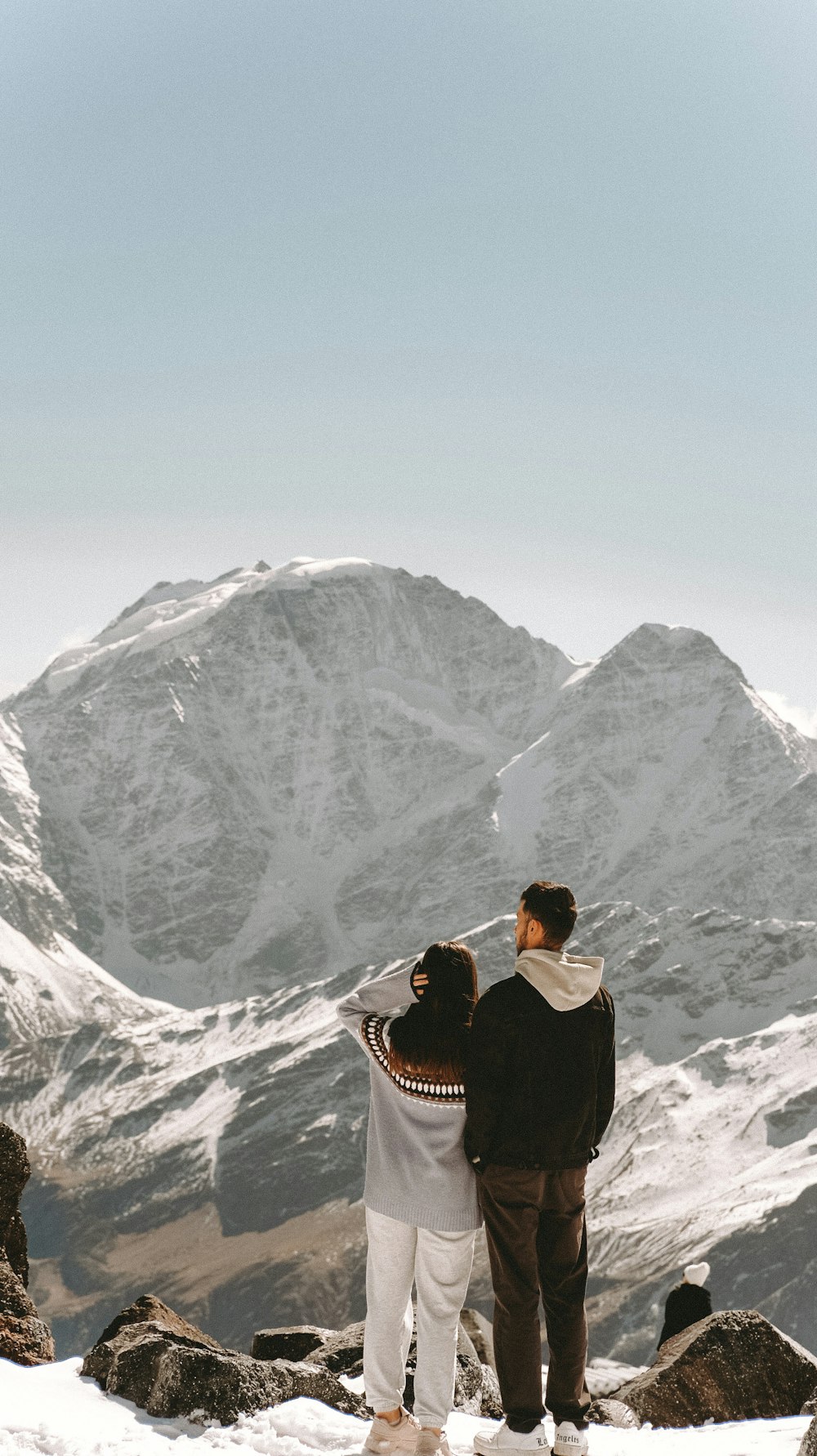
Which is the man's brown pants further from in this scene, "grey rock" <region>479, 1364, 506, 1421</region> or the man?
"grey rock" <region>479, 1364, 506, 1421</region>

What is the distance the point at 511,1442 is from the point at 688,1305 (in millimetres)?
8021

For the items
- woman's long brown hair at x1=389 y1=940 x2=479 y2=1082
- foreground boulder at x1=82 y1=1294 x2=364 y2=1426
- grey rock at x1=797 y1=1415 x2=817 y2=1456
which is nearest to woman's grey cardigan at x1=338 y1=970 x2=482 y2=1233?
woman's long brown hair at x1=389 y1=940 x2=479 y2=1082

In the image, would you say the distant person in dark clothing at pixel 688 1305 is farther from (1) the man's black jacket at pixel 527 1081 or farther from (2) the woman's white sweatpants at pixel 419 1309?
(1) the man's black jacket at pixel 527 1081

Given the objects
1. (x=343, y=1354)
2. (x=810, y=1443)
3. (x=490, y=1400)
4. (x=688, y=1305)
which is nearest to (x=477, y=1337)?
(x=688, y=1305)

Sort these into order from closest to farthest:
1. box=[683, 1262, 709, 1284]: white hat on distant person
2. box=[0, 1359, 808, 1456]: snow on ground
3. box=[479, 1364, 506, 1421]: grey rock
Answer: box=[0, 1359, 808, 1456]: snow on ground → box=[479, 1364, 506, 1421]: grey rock → box=[683, 1262, 709, 1284]: white hat on distant person

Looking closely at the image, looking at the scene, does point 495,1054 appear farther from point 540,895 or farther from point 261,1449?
point 261,1449

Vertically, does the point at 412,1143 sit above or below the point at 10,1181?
above

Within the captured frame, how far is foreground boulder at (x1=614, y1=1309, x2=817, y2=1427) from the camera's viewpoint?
13.1 m

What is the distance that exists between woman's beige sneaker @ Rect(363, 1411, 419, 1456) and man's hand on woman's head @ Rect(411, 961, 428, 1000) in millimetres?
2948

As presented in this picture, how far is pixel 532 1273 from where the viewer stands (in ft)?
30.1

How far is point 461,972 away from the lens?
9336mm

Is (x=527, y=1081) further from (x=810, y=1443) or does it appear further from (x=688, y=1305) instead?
(x=688, y=1305)

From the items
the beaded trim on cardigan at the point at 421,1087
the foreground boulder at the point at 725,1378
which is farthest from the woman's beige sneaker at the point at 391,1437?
the foreground boulder at the point at 725,1378

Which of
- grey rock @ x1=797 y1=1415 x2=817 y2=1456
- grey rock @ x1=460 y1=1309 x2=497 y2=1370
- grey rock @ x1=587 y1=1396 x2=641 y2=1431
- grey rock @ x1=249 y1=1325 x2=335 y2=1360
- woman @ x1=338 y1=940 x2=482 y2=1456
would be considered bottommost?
grey rock @ x1=460 y1=1309 x2=497 y2=1370
